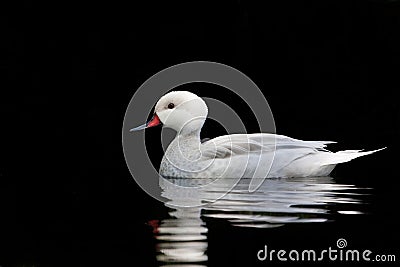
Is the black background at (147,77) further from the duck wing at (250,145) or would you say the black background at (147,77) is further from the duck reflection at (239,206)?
the duck wing at (250,145)

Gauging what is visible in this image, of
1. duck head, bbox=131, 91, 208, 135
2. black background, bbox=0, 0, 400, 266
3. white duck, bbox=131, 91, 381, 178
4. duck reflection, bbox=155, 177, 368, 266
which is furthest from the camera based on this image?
duck head, bbox=131, 91, 208, 135

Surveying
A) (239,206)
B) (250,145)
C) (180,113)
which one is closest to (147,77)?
(180,113)

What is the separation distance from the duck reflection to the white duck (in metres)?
0.13

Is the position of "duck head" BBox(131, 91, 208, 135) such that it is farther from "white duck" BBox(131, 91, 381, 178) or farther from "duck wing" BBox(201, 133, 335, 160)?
"duck wing" BBox(201, 133, 335, 160)

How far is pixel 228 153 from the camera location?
8.61 metres

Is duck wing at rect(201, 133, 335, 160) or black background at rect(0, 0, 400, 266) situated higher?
black background at rect(0, 0, 400, 266)

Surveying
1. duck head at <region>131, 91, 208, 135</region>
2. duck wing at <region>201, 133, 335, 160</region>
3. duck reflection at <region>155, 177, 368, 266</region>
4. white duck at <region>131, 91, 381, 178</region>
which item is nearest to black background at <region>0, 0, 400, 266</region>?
duck reflection at <region>155, 177, 368, 266</region>

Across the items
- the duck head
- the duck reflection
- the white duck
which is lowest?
the duck reflection

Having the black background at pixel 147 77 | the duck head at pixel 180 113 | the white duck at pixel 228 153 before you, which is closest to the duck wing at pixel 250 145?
the white duck at pixel 228 153

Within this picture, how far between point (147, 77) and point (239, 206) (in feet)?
22.0

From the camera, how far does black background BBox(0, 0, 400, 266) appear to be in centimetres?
816

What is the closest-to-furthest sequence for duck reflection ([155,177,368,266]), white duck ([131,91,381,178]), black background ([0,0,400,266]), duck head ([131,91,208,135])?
duck reflection ([155,177,368,266]), black background ([0,0,400,266]), white duck ([131,91,381,178]), duck head ([131,91,208,135])

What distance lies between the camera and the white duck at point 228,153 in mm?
8586

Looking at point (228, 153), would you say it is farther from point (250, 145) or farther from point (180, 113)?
point (180, 113)
